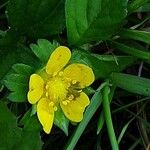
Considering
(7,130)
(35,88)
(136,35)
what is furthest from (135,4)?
(7,130)

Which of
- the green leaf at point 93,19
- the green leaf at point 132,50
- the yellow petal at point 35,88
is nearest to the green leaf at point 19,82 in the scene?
the yellow petal at point 35,88

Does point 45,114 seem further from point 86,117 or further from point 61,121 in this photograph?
point 86,117

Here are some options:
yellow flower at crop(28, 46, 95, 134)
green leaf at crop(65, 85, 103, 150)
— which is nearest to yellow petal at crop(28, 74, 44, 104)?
yellow flower at crop(28, 46, 95, 134)

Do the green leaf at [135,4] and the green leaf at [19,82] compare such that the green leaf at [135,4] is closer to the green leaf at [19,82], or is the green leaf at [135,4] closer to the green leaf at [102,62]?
the green leaf at [102,62]

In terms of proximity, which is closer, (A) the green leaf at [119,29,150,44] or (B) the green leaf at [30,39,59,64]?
(B) the green leaf at [30,39,59,64]

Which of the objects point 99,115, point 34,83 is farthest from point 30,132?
point 99,115

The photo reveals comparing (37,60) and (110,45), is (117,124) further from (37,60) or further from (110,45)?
(37,60)

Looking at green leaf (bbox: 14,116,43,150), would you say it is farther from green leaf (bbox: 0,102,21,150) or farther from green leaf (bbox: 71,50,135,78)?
green leaf (bbox: 71,50,135,78)
